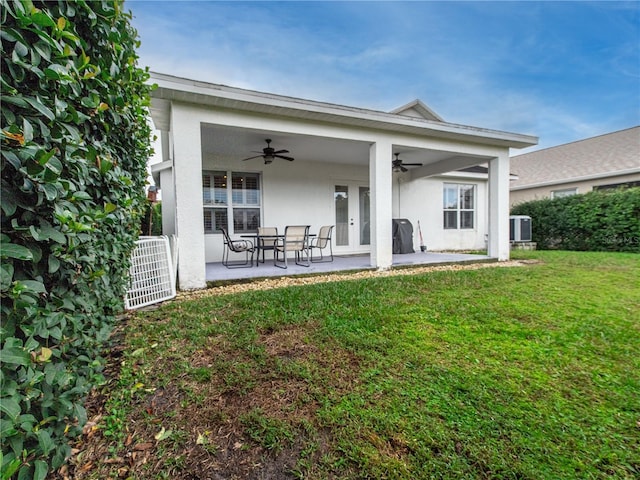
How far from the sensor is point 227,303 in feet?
12.2

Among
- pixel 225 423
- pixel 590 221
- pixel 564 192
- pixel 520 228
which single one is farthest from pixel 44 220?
pixel 564 192

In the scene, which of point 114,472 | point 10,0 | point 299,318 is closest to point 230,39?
point 299,318

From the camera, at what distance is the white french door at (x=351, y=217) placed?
9.16 metres

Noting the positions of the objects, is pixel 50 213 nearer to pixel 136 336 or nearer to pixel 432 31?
pixel 136 336

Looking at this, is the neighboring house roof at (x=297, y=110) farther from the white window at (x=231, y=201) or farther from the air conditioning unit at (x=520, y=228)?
the air conditioning unit at (x=520, y=228)

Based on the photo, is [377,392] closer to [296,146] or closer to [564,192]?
[296,146]

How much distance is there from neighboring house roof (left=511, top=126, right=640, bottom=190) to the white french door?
11.1 meters

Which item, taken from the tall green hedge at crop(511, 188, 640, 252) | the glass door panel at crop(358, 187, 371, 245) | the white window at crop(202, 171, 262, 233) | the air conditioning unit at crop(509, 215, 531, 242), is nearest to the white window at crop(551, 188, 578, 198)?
the tall green hedge at crop(511, 188, 640, 252)

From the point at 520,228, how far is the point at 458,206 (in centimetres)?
241

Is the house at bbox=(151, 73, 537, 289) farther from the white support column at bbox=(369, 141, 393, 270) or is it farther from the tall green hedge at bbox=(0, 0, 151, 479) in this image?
the tall green hedge at bbox=(0, 0, 151, 479)

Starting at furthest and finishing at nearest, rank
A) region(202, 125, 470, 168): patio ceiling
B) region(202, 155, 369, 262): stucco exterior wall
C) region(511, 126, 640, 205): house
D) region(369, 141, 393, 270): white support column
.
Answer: region(511, 126, 640, 205): house < region(202, 155, 369, 262): stucco exterior wall < region(369, 141, 393, 270): white support column < region(202, 125, 470, 168): patio ceiling

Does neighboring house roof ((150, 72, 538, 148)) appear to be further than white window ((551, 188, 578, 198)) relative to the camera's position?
No

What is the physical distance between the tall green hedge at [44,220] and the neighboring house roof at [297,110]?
2756mm

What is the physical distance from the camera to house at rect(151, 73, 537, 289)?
470 centimetres
